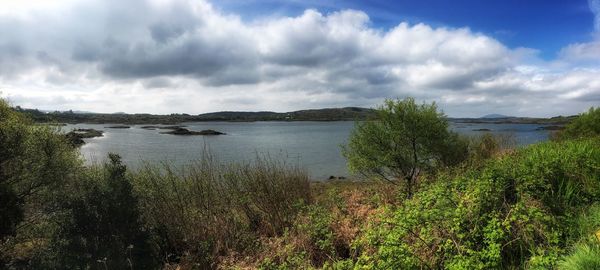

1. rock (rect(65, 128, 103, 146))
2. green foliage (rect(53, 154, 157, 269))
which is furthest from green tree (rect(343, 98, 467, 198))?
rock (rect(65, 128, 103, 146))

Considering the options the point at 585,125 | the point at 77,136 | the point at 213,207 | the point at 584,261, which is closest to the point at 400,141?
the point at 213,207

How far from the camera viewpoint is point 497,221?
6.70 m

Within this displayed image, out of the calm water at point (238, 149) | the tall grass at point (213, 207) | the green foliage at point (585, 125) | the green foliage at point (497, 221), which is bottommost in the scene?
the calm water at point (238, 149)

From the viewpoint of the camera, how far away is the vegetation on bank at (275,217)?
6.60 m

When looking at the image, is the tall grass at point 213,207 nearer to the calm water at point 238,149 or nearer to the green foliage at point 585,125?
Result: the calm water at point 238,149

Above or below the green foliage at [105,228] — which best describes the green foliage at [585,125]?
above

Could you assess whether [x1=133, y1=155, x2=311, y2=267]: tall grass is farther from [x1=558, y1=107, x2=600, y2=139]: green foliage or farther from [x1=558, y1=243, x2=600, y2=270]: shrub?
[x1=558, y1=107, x2=600, y2=139]: green foliage

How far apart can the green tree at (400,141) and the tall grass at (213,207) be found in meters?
5.35

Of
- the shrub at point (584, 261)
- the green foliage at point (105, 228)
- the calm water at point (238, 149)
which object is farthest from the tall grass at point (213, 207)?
the shrub at point (584, 261)

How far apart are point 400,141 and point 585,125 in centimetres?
1649

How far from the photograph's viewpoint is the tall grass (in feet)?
36.4

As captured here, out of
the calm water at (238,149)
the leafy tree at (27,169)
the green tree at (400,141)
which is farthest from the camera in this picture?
the calm water at (238,149)

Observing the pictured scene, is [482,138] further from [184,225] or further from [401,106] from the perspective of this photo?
[184,225]

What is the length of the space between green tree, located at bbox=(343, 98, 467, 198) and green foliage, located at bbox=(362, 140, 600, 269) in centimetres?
925
